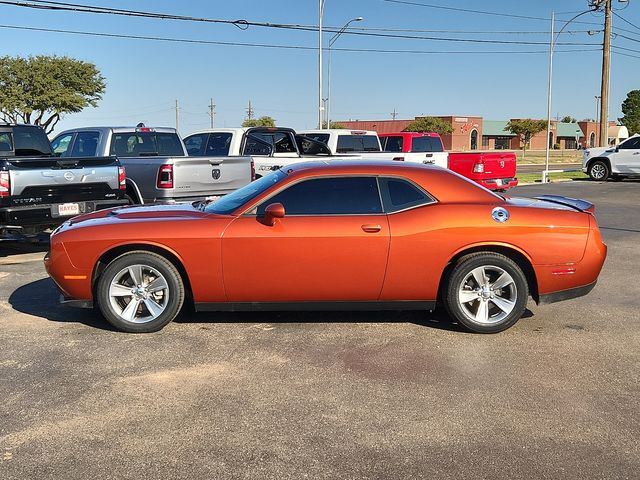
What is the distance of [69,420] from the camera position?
3801 millimetres

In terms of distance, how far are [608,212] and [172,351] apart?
12.8 meters

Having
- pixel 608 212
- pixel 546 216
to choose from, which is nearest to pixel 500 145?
pixel 608 212

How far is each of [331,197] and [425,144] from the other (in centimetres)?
1377

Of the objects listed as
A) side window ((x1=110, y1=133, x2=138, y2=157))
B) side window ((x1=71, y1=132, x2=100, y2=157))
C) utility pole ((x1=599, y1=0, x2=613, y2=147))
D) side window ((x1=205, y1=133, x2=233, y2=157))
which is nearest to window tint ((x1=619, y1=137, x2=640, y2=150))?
utility pole ((x1=599, y1=0, x2=613, y2=147))

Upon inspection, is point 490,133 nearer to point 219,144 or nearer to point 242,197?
point 219,144

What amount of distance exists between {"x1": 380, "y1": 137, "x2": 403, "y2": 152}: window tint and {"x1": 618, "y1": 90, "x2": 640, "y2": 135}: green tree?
9199 cm

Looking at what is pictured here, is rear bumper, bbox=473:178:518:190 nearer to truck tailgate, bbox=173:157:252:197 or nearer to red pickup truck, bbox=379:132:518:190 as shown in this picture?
red pickup truck, bbox=379:132:518:190

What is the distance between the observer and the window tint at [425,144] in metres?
18.5

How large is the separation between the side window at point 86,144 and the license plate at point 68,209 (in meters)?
2.67

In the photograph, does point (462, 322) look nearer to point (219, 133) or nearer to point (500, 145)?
point (219, 133)

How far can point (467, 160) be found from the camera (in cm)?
1708

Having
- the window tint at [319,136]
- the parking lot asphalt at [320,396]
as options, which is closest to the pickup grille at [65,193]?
the parking lot asphalt at [320,396]

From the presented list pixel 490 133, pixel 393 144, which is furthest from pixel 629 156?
pixel 490 133

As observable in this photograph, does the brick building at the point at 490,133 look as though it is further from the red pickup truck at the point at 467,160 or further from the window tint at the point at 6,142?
the window tint at the point at 6,142
